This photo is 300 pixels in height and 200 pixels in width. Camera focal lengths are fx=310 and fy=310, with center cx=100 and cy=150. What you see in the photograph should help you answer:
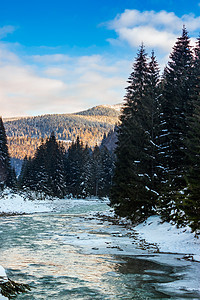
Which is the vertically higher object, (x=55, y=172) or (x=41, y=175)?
(x=55, y=172)

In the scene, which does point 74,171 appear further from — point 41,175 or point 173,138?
point 173,138

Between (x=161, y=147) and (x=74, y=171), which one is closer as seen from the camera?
(x=161, y=147)

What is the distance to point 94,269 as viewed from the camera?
1041 cm

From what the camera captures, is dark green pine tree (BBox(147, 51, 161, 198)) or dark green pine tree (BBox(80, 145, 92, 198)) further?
dark green pine tree (BBox(80, 145, 92, 198))

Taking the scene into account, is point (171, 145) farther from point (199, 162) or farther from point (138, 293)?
point (138, 293)

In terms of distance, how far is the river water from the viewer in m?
8.01

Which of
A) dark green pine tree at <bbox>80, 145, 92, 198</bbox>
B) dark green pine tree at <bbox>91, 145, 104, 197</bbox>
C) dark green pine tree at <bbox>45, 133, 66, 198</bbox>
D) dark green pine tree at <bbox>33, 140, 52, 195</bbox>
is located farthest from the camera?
dark green pine tree at <bbox>91, 145, 104, 197</bbox>

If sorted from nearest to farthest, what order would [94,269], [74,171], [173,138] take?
1. [94,269]
2. [173,138]
3. [74,171]

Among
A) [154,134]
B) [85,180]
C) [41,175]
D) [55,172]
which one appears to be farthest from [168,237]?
[85,180]

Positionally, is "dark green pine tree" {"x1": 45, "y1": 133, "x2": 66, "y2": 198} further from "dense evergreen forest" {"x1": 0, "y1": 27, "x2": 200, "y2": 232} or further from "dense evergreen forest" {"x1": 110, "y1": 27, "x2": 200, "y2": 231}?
"dense evergreen forest" {"x1": 110, "y1": 27, "x2": 200, "y2": 231}

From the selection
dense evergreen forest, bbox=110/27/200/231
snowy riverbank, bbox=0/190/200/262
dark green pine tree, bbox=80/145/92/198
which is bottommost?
dark green pine tree, bbox=80/145/92/198

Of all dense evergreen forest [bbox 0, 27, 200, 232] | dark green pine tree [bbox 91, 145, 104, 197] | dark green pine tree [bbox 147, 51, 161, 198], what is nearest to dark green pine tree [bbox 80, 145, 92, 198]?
dark green pine tree [bbox 91, 145, 104, 197]

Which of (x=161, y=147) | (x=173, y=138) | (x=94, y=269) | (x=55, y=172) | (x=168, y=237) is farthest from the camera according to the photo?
(x=55, y=172)

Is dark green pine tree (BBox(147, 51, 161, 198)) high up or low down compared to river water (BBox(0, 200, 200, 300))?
up
